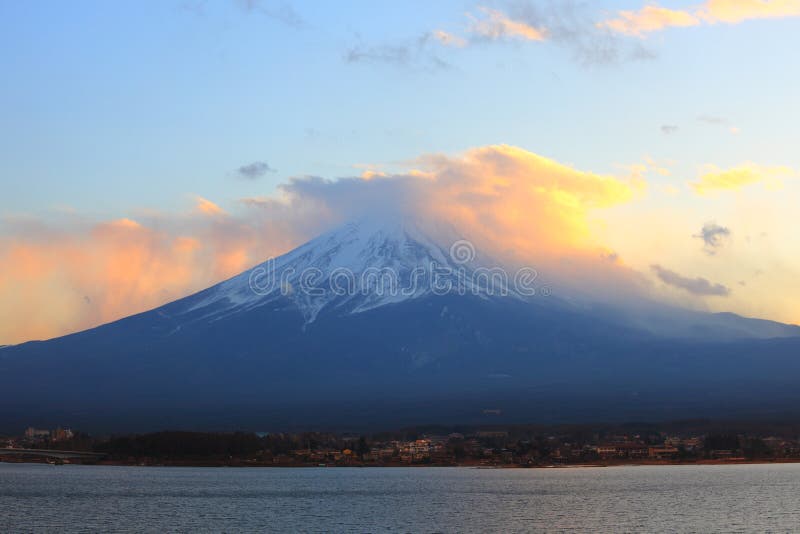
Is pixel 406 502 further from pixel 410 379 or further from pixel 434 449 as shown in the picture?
pixel 410 379

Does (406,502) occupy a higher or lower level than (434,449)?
lower

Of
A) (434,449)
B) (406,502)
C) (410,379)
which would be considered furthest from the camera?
(410,379)

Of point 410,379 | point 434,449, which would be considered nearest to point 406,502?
point 434,449

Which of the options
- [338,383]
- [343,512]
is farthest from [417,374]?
[343,512]

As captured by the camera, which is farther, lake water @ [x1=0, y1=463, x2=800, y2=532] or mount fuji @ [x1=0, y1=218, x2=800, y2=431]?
mount fuji @ [x1=0, y1=218, x2=800, y2=431]

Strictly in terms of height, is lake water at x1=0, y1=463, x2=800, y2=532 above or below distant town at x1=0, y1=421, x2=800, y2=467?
below
